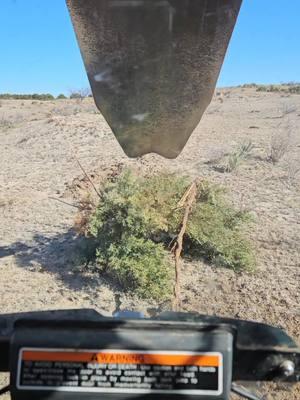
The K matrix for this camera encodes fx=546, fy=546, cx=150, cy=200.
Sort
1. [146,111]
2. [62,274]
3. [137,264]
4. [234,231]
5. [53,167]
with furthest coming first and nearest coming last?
[53,167] → [234,231] → [62,274] → [137,264] → [146,111]

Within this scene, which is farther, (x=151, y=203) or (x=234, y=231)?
(x=234, y=231)

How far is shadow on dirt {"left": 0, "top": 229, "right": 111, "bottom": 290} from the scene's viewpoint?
19.8ft

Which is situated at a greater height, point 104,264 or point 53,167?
point 53,167

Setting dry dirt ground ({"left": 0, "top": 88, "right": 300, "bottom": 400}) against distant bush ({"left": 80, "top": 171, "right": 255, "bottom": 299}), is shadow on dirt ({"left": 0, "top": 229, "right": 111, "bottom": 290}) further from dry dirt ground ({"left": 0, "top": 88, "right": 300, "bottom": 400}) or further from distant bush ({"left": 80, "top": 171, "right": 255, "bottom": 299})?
distant bush ({"left": 80, "top": 171, "right": 255, "bottom": 299})

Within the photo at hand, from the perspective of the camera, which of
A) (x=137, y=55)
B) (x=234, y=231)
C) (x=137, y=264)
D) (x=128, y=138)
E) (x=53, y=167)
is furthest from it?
(x=53, y=167)

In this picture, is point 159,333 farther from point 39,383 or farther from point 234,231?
point 234,231

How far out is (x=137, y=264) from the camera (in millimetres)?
5766

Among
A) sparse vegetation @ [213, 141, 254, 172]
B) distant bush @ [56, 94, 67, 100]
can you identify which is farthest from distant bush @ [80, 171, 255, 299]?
distant bush @ [56, 94, 67, 100]

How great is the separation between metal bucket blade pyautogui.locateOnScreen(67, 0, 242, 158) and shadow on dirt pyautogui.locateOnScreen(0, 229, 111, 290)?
14.5 feet

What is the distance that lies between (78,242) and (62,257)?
0.31 metres

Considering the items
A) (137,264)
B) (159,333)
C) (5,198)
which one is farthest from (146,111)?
(5,198)

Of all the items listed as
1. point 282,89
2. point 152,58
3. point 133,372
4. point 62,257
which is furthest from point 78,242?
point 282,89

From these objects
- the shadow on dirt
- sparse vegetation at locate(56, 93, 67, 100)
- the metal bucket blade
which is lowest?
the shadow on dirt

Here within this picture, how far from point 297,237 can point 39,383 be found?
6.23m
